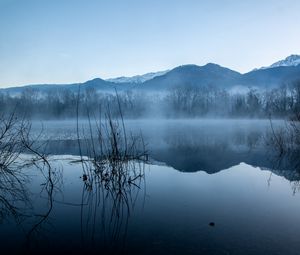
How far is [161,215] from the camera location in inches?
209

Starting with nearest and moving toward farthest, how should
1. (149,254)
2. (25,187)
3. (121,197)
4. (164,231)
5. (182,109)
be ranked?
(149,254) → (164,231) → (121,197) → (25,187) → (182,109)

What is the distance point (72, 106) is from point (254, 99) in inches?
2196

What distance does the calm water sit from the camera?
4008mm

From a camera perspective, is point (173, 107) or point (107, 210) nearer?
point (107, 210)

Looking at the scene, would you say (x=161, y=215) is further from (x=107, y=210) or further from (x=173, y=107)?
(x=173, y=107)

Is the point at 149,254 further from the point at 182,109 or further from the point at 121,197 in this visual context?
the point at 182,109

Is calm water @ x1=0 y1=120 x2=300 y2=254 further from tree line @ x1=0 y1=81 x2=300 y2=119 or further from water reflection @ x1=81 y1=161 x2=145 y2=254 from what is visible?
tree line @ x1=0 y1=81 x2=300 y2=119

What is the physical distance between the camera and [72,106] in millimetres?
77438

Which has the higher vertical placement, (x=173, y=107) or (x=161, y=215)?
(x=173, y=107)

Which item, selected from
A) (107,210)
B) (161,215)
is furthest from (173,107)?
(161,215)

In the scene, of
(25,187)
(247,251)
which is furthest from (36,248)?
(25,187)

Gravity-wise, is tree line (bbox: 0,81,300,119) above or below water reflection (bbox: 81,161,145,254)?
above

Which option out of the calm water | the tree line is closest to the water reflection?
the calm water

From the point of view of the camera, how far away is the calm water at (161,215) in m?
4.01
